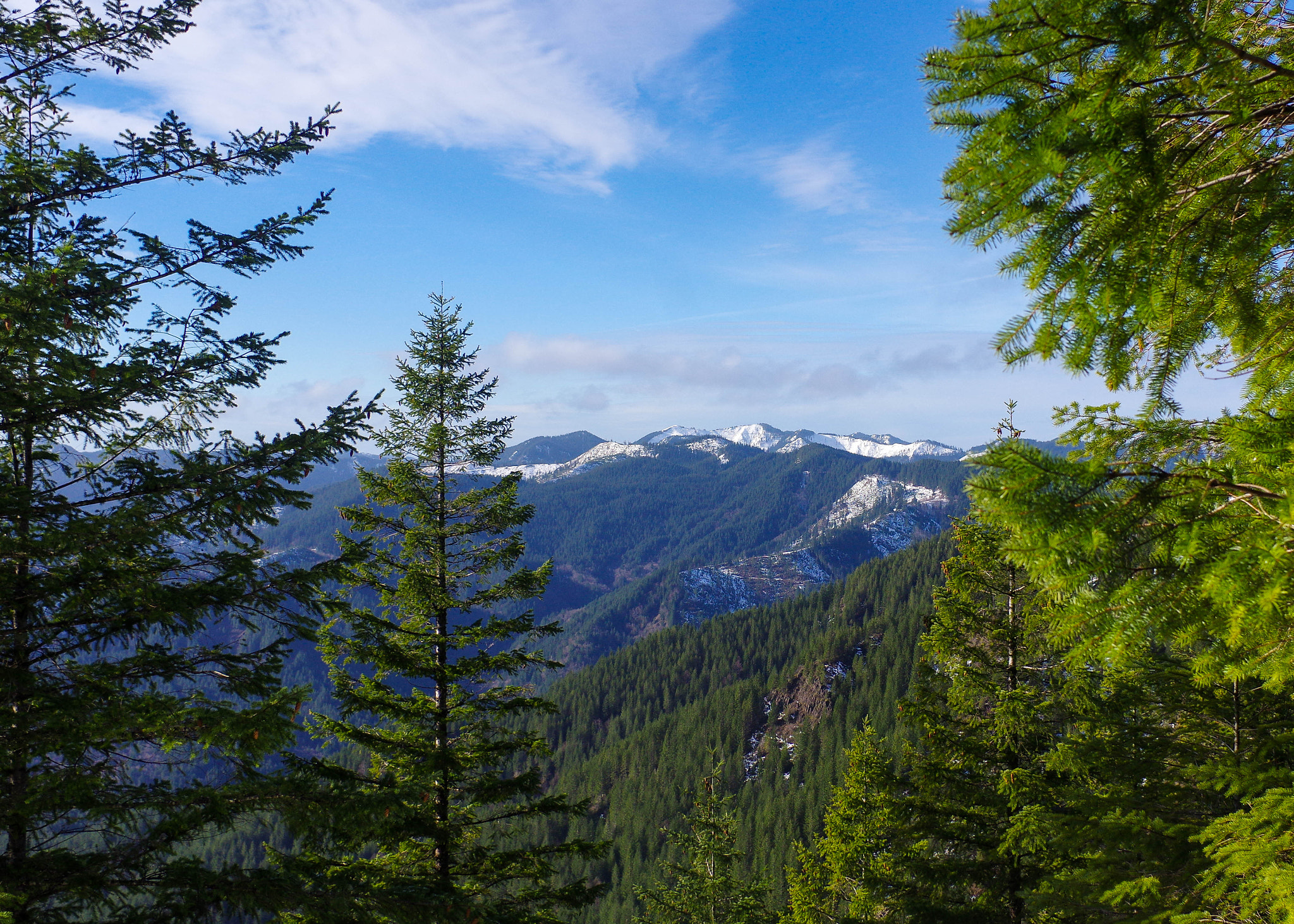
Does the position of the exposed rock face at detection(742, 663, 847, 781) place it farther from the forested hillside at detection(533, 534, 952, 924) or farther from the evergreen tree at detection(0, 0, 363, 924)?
the evergreen tree at detection(0, 0, 363, 924)

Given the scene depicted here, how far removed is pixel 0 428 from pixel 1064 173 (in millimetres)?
8202

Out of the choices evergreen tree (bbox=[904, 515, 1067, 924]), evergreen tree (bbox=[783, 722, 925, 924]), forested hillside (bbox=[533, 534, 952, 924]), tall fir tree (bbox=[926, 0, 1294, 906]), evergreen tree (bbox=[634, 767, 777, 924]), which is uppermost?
tall fir tree (bbox=[926, 0, 1294, 906])

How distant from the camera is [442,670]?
9.74 metres

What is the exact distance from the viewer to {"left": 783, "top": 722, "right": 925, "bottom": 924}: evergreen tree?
10.3m

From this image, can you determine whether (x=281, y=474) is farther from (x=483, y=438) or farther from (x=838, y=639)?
(x=838, y=639)

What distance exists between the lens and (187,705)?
5.51 meters

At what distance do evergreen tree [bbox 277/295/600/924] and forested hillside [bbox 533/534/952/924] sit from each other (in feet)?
181

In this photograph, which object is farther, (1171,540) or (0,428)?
(0,428)

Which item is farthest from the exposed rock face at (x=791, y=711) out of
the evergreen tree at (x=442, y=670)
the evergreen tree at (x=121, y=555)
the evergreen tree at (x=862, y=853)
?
the evergreen tree at (x=121, y=555)

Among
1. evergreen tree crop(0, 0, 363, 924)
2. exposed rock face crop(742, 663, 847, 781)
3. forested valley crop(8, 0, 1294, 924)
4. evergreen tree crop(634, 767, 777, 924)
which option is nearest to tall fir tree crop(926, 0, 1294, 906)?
forested valley crop(8, 0, 1294, 924)

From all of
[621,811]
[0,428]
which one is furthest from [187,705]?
[621,811]

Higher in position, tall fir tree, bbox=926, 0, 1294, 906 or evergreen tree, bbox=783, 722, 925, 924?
tall fir tree, bbox=926, 0, 1294, 906

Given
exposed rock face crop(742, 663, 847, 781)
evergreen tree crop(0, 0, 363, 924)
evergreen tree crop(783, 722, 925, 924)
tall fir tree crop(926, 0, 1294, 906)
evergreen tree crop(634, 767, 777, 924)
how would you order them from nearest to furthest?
tall fir tree crop(926, 0, 1294, 906), evergreen tree crop(0, 0, 363, 924), evergreen tree crop(783, 722, 925, 924), evergreen tree crop(634, 767, 777, 924), exposed rock face crop(742, 663, 847, 781)

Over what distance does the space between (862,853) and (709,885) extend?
5831mm
